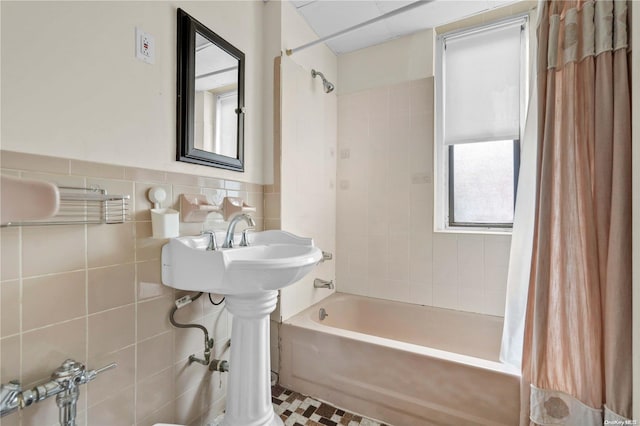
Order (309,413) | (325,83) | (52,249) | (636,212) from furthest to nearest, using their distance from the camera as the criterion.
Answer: (325,83) < (309,413) < (636,212) < (52,249)

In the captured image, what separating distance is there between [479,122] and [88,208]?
213 cm

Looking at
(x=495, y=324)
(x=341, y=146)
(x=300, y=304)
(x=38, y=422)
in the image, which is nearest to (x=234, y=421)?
(x=38, y=422)

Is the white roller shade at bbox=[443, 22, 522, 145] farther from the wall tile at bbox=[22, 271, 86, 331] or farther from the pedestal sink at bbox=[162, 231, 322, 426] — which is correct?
the wall tile at bbox=[22, 271, 86, 331]

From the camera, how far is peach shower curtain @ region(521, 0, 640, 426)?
3.20 feet

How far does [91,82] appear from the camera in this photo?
912mm

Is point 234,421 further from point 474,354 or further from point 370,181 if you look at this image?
point 370,181

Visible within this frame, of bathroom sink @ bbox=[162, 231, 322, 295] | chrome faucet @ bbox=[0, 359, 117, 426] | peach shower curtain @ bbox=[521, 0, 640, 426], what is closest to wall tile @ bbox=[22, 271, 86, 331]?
chrome faucet @ bbox=[0, 359, 117, 426]

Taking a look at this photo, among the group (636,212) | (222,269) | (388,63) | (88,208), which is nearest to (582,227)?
(636,212)

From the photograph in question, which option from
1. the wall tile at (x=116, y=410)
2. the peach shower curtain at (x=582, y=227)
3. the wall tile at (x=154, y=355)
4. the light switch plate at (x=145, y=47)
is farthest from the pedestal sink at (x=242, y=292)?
the peach shower curtain at (x=582, y=227)

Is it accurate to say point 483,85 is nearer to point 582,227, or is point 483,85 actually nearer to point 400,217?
point 400,217

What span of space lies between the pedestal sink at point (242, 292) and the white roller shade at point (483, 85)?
56.8 inches

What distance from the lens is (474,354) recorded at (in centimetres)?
177

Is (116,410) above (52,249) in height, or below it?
below

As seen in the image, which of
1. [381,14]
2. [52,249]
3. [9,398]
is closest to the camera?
[9,398]
